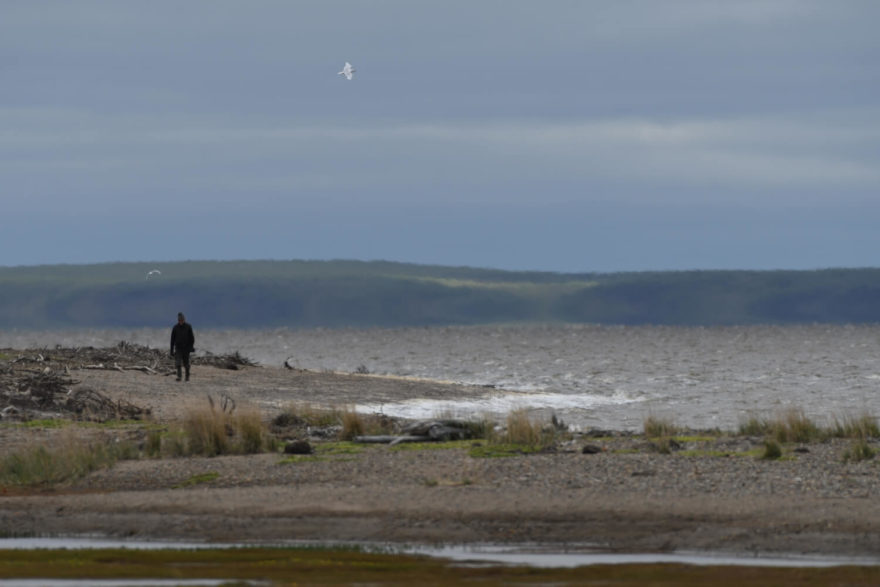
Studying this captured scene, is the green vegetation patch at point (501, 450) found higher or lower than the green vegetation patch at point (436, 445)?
higher

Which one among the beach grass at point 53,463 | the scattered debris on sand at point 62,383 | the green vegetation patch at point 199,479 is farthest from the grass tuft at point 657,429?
the scattered debris on sand at point 62,383

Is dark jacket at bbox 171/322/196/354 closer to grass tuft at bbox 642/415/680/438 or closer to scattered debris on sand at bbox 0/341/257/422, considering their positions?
scattered debris on sand at bbox 0/341/257/422

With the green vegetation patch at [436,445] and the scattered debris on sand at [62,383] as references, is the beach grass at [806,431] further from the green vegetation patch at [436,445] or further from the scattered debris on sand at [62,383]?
the scattered debris on sand at [62,383]

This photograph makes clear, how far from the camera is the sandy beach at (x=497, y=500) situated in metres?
18.7

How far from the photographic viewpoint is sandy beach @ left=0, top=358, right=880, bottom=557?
18.7m

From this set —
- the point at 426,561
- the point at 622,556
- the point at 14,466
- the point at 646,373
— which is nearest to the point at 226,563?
the point at 426,561

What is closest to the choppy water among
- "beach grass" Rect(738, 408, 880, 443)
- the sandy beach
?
"beach grass" Rect(738, 408, 880, 443)

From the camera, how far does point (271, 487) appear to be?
22.5 meters

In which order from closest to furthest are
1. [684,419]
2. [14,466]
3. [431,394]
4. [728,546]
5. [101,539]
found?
[728,546] → [101,539] → [14,466] → [684,419] → [431,394]

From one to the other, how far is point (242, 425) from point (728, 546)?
37.2ft

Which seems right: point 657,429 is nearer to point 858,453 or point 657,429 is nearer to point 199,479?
point 858,453

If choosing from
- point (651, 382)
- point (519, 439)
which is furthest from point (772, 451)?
point (651, 382)

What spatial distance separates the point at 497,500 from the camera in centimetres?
2062

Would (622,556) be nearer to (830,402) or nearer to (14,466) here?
(14,466)
